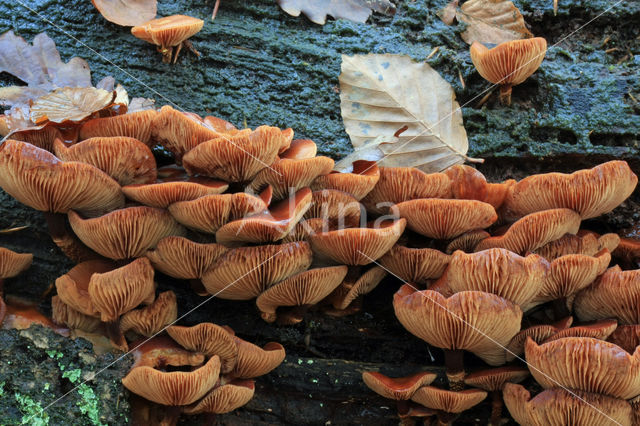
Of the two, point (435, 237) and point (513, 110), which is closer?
point (435, 237)

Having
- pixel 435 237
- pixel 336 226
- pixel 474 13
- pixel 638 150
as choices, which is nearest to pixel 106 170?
pixel 336 226

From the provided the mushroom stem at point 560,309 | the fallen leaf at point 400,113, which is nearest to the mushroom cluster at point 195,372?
the fallen leaf at point 400,113

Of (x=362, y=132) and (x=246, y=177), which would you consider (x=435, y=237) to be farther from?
(x=246, y=177)

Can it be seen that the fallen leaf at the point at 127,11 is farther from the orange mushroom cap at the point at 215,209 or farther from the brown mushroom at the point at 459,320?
the brown mushroom at the point at 459,320

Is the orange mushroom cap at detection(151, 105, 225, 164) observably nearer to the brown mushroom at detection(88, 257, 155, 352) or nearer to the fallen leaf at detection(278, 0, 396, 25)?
the brown mushroom at detection(88, 257, 155, 352)

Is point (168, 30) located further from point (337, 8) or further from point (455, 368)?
point (455, 368)

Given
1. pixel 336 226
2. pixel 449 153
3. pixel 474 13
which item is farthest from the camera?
pixel 474 13

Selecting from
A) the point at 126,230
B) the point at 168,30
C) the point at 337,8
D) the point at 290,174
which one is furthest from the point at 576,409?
the point at 168,30
